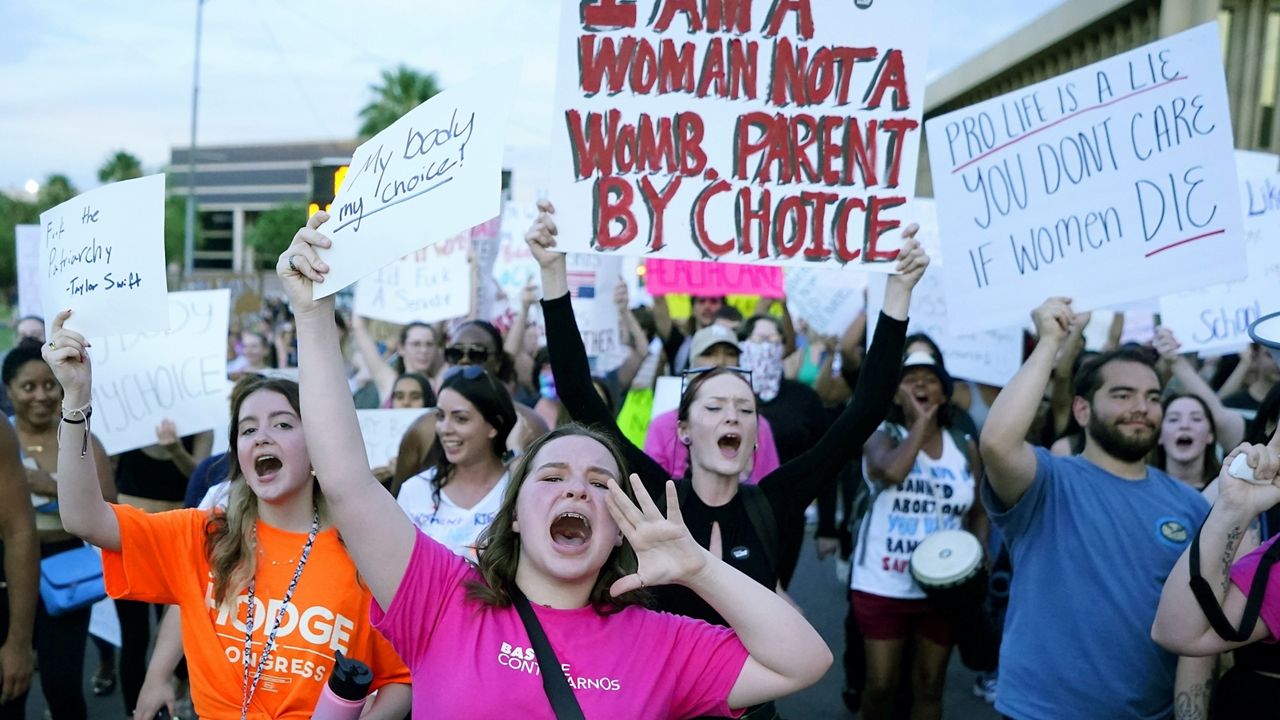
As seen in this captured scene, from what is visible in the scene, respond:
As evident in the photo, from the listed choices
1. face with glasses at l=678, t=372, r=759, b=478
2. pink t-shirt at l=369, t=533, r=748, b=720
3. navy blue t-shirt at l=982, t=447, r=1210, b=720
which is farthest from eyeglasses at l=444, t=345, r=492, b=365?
pink t-shirt at l=369, t=533, r=748, b=720

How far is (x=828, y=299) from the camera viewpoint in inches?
375

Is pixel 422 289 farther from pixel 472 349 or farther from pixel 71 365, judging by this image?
pixel 71 365

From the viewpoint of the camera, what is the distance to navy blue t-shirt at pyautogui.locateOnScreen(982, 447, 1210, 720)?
336 cm

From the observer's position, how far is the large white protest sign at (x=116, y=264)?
128 inches

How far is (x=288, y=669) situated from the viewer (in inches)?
110

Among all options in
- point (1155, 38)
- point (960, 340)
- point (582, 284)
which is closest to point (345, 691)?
point (960, 340)

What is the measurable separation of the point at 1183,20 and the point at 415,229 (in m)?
23.7

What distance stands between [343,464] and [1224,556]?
2.18m

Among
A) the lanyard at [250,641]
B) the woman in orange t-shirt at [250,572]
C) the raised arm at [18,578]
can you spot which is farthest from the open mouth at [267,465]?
the raised arm at [18,578]

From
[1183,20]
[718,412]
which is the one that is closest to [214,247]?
[1183,20]

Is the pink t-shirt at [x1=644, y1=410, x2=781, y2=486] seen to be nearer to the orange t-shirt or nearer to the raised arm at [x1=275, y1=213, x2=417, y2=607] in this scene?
the orange t-shirt

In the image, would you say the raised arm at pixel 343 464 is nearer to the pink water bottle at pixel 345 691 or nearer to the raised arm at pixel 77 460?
the pink water bottle at pixel 345 691

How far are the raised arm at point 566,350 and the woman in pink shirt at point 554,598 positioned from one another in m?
0.99

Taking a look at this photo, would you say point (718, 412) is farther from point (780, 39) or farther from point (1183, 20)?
point (1183, 20)
